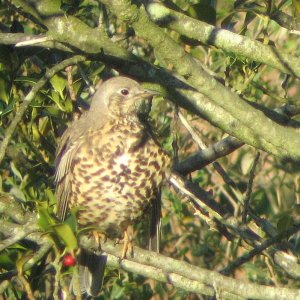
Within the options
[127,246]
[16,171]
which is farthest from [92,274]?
[127,246]

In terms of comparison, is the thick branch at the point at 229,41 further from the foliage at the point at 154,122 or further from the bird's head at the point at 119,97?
the bird's head at the point at 119,97

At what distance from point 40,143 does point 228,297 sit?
1.60 metres

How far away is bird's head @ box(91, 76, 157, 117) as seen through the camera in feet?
17.5

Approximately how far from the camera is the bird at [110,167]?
519 centimetres

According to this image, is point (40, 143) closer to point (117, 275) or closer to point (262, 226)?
point (117, 275)

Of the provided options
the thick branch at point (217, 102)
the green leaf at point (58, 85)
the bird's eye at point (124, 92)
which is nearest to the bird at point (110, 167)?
the bird's eye at point (124, 92)

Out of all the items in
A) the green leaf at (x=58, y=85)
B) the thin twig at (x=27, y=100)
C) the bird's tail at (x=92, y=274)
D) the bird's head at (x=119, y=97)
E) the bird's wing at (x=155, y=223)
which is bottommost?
the bird's tail at (x=92, y=274)

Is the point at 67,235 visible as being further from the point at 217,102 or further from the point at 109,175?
the point at 109,175

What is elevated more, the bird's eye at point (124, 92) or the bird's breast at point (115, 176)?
the bird's eye at point (124, 92)

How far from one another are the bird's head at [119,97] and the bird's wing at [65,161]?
0.74 ft

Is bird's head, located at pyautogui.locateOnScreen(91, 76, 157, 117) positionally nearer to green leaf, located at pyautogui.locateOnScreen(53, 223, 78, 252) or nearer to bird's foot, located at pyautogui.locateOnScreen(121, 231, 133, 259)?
bird's foot, located at pyautogui.locateOnScreen(121, 231, 133, 259)

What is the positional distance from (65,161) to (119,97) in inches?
21.6

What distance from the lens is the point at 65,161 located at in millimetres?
5195

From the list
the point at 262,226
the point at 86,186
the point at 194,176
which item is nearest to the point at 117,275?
the point at 86,186
